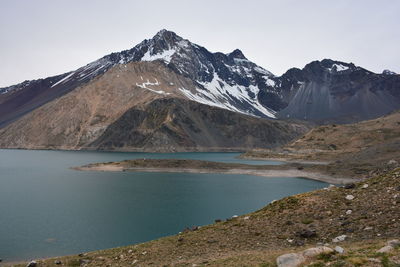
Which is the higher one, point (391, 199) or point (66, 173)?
point (391, 199)

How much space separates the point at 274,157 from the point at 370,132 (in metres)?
48.2

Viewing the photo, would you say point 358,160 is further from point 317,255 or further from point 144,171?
point 317,255

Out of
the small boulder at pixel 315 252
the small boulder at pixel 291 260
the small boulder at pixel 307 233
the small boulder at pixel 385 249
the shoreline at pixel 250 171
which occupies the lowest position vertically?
the shoreline at pixel 250 171

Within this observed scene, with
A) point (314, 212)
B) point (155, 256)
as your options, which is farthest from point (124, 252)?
point (314, 212)

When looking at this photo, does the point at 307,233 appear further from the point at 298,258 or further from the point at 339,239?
the point at 298,258

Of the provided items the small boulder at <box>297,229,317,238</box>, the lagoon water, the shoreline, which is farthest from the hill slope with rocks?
the shoreline

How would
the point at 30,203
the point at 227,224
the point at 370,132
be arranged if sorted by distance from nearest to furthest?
the point at 227,224
the point at 30,203
the point at 370,132

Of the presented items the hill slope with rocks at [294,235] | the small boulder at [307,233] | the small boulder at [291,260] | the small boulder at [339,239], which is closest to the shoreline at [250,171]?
the hill slope with rocks at [294,235]

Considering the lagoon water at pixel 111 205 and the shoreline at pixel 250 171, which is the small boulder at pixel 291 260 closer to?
the lagoon water at pixel 111 205

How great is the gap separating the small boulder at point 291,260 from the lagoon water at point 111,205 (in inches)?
1165

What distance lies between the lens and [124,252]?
26.9 metres

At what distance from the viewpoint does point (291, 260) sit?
54.2ft

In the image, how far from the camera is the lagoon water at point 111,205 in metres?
44.7

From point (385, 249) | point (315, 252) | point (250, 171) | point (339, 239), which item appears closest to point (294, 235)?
point (339, 239)
